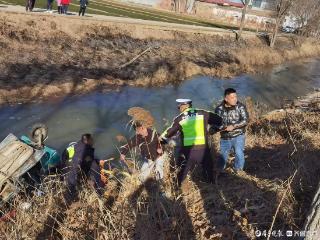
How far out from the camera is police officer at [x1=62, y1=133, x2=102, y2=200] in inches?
287

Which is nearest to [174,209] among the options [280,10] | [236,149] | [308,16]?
[236,149]

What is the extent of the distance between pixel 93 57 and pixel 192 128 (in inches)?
639

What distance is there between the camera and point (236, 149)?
809 centimetres

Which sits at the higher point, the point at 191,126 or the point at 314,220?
the point at 314,220

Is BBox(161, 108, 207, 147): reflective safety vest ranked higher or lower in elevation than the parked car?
higher

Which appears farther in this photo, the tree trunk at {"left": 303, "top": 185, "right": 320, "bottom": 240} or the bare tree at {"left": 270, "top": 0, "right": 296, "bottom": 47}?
the bare tree at {"left": 270, "top": 0, "right": 296, "bottom": 47}

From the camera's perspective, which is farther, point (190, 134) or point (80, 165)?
point (80, 165)

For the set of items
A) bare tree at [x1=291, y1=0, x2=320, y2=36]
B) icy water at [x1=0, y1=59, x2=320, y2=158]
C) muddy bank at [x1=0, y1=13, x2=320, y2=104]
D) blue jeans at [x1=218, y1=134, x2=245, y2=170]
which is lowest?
icy water at [x1=0, y1=59, x2=320, y2=158]

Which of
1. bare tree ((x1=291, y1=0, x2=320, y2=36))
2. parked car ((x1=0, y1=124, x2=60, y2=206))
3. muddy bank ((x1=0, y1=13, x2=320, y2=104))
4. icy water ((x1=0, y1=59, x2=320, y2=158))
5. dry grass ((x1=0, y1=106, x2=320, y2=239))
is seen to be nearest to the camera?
dry grass ((x1=0, y1=106, x2=320, y2=239))

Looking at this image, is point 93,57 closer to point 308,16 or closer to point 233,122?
point 233,122

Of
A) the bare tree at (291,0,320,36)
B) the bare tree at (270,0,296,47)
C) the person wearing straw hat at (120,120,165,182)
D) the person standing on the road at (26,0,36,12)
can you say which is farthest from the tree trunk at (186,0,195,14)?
the person wearing straw hat at (120,120,165,182)

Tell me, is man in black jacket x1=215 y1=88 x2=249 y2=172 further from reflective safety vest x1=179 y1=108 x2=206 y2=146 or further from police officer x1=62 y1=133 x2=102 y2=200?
police officer x1=62 y1=133 x2=102 y2=200

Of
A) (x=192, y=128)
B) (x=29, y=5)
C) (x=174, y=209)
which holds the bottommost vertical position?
(x=174, y=209)

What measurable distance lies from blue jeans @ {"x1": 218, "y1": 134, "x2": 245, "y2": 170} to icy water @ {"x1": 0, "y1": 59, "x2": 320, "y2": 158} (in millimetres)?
4949
